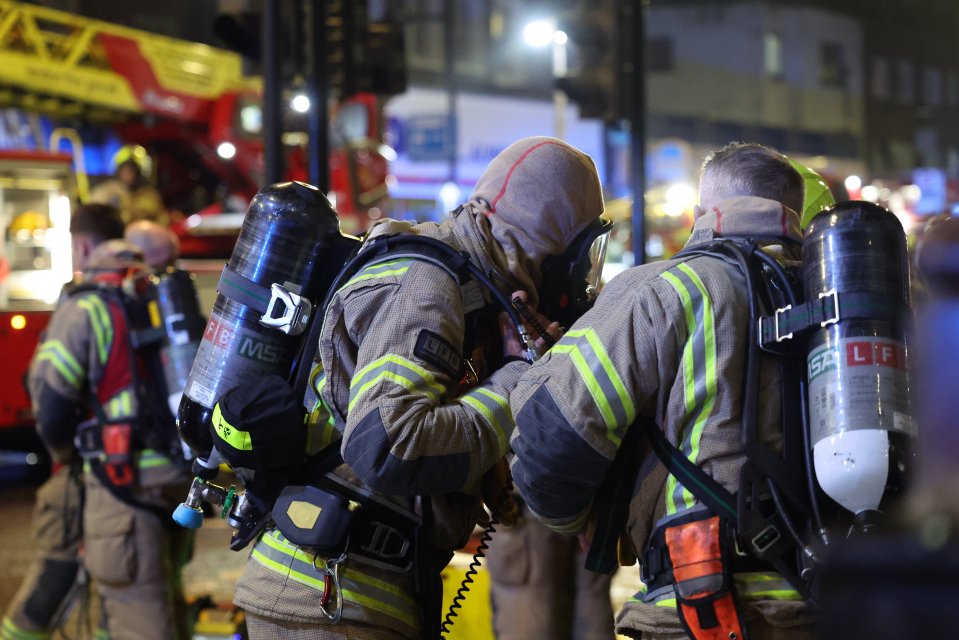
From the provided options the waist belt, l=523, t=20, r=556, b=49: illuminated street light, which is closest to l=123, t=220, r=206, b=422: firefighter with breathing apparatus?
the waist belt

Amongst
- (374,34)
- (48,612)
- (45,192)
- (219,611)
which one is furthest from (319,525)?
(45,192)

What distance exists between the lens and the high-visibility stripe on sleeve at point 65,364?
4629mm

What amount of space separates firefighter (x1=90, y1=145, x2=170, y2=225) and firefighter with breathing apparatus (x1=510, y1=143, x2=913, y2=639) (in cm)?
878

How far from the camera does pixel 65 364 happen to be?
4629mm

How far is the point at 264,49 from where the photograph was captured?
5914 mm

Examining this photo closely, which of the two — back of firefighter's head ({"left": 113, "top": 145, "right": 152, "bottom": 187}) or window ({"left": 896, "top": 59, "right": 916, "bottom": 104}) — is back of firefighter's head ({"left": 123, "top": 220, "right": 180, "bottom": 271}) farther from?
window ({"left": 896, "top": 59, "right": 916, "bottom": 104})

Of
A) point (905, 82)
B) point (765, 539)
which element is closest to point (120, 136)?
point (765, 539)

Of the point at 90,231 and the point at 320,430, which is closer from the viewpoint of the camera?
the point at 320,430

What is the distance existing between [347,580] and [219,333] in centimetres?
68

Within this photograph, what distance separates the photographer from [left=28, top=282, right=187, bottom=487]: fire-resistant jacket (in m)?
4.63

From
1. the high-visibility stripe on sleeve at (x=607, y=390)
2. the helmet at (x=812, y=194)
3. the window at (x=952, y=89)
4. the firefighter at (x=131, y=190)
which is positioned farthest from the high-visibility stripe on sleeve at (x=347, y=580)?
the window at (x=952, y=89)

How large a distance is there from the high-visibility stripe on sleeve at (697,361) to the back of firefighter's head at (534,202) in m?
0.69

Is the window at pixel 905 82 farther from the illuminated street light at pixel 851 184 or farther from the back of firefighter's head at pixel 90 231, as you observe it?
the back of firefighter's head at pixel 90 231

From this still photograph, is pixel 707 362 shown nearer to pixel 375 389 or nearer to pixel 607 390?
pixel 607 390
